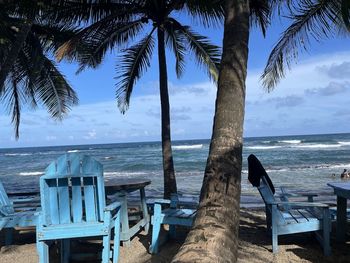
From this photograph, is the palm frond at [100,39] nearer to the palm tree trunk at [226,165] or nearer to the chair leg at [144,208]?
the chair leg at [144,208]

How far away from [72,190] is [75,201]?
0.43 ft

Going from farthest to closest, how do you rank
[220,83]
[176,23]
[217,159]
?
[176,23] < [220,83] < [217,159]

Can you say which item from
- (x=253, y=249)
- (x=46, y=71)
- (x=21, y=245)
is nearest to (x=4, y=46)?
(x=46, y=71)

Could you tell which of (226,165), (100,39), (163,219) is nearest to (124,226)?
→ (163,219)

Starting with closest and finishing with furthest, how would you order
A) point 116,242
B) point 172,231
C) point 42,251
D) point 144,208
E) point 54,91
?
point 42,251 < point 116,242 < point 172,231 < point 144,208 < point 54,91

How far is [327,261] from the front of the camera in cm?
470

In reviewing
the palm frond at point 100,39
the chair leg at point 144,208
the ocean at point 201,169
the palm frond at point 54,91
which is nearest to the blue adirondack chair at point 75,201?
the chair leg at point 144,208

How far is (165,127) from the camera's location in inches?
296

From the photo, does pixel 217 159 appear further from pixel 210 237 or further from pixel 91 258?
pixel 91 258

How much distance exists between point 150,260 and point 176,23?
462cm

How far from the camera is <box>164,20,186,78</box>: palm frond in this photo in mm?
8277

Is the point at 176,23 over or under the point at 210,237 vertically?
over

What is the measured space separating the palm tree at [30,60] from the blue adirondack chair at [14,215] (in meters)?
2.94

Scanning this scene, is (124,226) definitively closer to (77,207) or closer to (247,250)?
(77,207)
